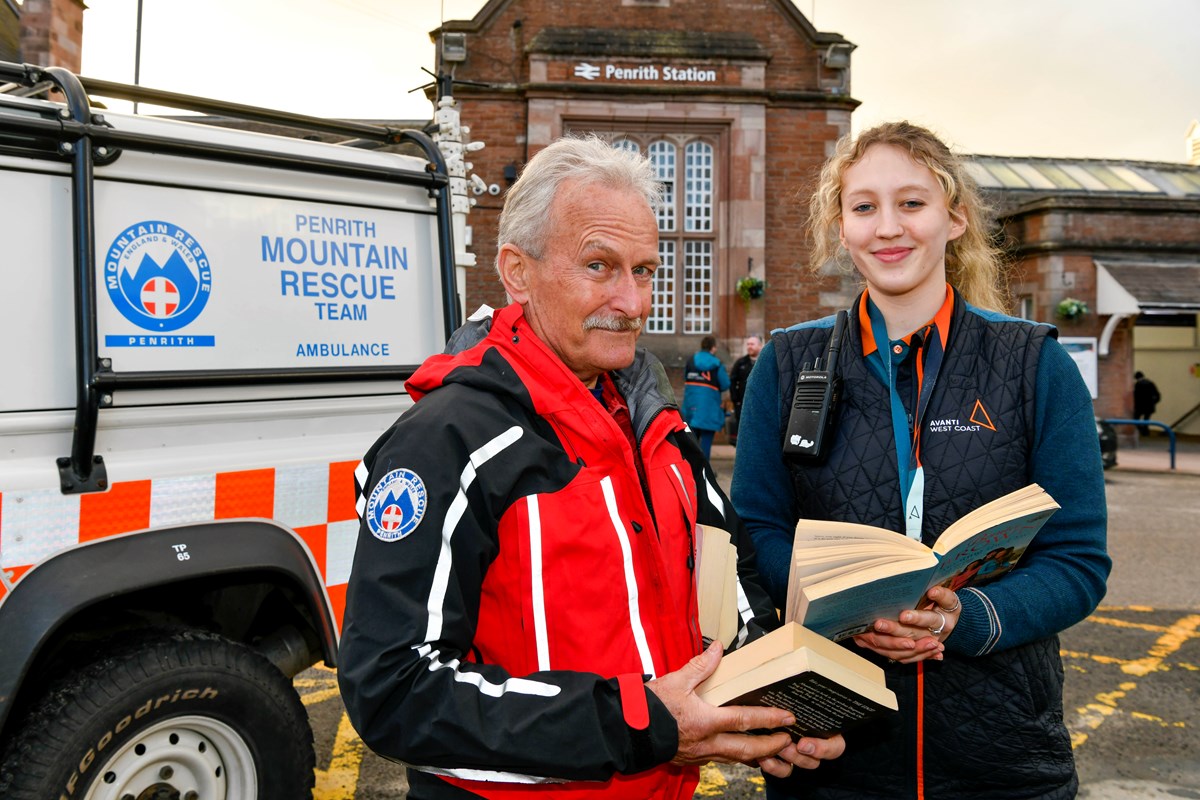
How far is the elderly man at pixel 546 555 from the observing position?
1.38m

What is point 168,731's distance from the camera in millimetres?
2732

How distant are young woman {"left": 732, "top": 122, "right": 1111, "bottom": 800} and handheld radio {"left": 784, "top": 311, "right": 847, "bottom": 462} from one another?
34mm

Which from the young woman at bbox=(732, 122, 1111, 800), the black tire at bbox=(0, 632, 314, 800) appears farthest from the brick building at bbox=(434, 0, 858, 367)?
the young woman at bbox=(732, 122, 1111, 800)

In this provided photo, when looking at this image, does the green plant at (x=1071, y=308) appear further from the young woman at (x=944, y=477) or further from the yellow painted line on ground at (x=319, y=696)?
the young woman at (x=944, y=477)

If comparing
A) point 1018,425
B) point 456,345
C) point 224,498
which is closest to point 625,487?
point 456,345

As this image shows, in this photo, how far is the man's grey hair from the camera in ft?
5.60

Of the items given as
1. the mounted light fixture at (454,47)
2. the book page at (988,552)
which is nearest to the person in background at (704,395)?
the mounted light fixture at (454,47)

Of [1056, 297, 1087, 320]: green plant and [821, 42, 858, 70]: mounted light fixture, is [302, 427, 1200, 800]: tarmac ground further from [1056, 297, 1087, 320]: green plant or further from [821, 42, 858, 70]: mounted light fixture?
[821, 42, 858, 70]: mounted light fixture

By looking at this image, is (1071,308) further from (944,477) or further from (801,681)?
(801,681)

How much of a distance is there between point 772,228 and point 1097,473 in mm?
16572

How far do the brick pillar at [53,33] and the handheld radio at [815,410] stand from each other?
1007cm

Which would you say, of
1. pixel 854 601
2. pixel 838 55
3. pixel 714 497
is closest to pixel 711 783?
pixel 714 497

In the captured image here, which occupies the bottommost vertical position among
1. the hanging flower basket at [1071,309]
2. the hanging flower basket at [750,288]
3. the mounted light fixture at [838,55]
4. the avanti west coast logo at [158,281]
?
the avanti west coast logo at [158,281]

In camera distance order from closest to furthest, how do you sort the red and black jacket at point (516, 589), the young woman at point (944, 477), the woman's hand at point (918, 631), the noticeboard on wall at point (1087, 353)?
the red and black jacket at point (516, 589) → the woman's hand at point (918, 631) → the young woman at point (944, 477) → the noticeboard on wall at point (1087, 353)
